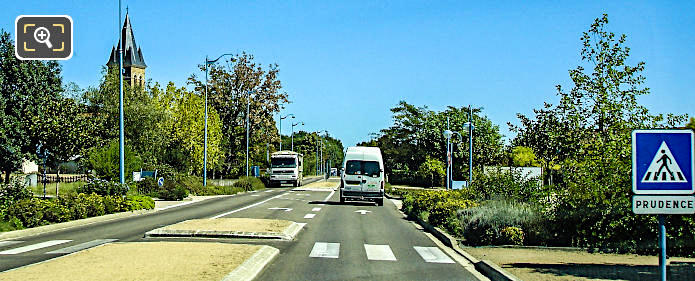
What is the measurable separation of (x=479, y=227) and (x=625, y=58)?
560 centimetres

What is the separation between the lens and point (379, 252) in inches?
594

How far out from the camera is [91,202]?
2405 cm

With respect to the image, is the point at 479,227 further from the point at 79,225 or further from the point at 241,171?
the point at 241,171

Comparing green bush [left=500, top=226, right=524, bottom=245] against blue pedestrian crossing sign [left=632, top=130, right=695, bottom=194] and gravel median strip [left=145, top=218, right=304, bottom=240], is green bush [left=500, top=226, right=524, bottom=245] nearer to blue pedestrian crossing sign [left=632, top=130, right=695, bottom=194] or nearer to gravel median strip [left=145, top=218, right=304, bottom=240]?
gravel median strip [left=145, top=218, right=304, bottom=240]

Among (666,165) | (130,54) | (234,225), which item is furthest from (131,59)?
(666,165)

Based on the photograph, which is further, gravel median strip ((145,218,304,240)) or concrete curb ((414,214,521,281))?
gravel median strip ((145,218,304,240))

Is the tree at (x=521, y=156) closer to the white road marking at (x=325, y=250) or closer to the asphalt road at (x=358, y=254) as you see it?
the asphalt road at (x=358, y=254)

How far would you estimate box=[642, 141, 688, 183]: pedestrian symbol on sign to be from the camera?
6.66 meters

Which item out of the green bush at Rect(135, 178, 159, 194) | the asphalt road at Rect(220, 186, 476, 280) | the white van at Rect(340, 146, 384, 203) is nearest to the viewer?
the asphalt road at Rect(220, 186, 476, 280)

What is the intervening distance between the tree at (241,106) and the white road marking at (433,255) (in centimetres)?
5458

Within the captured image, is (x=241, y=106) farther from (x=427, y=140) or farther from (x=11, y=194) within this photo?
(x=11, y=194)

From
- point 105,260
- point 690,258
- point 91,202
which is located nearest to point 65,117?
point 91,202

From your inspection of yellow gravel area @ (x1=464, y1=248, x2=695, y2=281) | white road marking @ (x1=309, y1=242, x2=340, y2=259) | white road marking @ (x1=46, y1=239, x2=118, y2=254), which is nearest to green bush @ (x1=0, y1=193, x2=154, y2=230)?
white road marking @ (x1=46, y1=239, x2=118, y2=254)

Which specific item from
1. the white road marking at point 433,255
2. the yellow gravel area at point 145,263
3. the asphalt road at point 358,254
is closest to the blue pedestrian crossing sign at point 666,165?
the asphalt road at point 358,254
